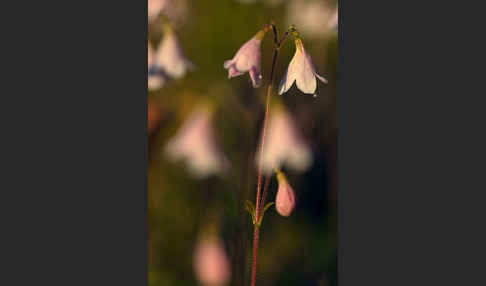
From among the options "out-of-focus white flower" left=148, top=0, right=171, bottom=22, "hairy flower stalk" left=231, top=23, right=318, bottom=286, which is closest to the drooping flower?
"hairy flower stalk" left=231, top=23, right=318, bottom=286

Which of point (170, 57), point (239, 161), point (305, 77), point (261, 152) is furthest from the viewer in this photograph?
point (239, 161)

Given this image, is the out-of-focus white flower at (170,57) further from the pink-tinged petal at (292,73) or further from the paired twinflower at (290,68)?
the pink-tinged petal at (292,73)

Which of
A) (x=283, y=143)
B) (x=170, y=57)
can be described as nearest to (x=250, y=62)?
(x=283, y=143)

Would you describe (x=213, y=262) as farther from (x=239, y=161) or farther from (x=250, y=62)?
(x=250, y=62)

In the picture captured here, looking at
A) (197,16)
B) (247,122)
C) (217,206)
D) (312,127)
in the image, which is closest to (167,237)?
(217,206)

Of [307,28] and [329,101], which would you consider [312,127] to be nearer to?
[329,101]

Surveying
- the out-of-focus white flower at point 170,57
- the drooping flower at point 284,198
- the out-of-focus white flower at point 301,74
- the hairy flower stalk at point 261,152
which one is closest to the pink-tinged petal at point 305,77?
the out-of-focus white flower at point 301,74

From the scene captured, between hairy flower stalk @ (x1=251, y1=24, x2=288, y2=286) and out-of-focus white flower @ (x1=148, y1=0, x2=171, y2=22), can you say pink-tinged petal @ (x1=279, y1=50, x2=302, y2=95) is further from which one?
out-of-focus white flower @ (x1=148, y1=0, x2=171, y2=22)
